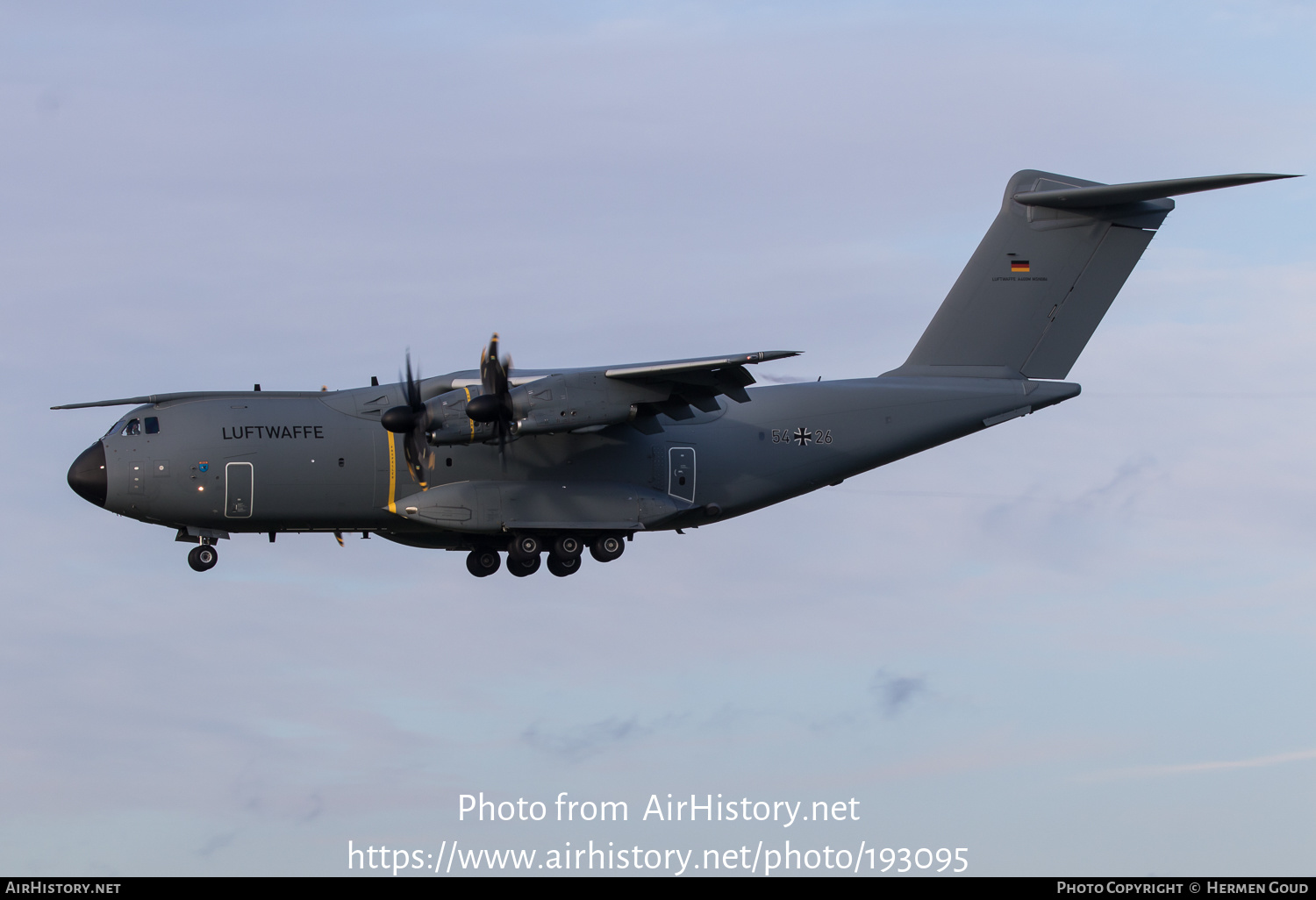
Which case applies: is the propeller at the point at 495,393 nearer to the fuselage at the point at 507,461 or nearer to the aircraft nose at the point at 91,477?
the fuselage at the point at 507,461

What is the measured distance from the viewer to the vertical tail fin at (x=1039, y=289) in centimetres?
2611

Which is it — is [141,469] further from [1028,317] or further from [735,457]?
[1028,317]

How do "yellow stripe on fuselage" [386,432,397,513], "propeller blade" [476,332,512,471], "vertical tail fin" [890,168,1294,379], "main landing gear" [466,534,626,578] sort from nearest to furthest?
"propeller blade" [476,332,512,471] → "yellow stripe on fuselage" [386,432,397,513] → "main landing gear" [466,534,626,578] → "vertical tail fin" [890,168,1294,379]

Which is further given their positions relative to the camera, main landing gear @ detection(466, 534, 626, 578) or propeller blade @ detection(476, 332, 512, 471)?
main landing gear @ detection(466, 534, 626, 578)

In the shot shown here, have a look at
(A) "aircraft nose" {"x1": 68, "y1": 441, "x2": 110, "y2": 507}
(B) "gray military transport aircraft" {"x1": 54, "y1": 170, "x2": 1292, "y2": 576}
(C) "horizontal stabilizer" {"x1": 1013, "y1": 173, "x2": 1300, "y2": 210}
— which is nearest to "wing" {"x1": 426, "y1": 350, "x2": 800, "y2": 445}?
(B) "gray military transport aircraft" {"x1": 54, "y1": 170, "x2": 1292, "y2": 576}

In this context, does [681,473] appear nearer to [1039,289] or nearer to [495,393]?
[495,393]

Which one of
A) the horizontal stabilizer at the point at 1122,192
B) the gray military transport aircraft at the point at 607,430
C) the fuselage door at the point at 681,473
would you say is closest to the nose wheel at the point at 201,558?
the gray military transport aircraft at the point at 607,430

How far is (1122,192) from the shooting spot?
25.3 metres

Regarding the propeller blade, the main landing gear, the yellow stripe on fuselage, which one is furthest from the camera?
the main landing gear

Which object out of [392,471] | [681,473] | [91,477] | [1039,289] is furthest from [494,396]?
[1039,289]

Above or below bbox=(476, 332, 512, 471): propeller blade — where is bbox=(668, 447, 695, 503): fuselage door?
below

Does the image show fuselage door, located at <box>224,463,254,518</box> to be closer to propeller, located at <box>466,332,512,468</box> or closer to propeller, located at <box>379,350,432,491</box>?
propeller, located at <box>379,350,432,491</box>

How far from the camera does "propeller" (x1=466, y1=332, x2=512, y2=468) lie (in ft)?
71.3

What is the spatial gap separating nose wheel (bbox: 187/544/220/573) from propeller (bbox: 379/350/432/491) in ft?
10.9
